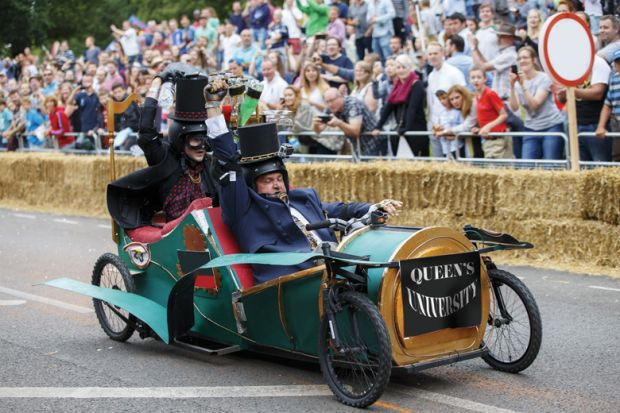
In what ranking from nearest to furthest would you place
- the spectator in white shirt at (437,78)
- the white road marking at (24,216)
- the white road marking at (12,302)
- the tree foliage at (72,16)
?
1. the white road marking at (12,302)
2. the spectator in white shirt at (437,78)
3. the white road marking at (24,216)
4. the tree foliage at (72,16)

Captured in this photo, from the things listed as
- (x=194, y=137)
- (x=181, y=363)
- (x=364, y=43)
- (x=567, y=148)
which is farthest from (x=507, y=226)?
(x=364, y=43)

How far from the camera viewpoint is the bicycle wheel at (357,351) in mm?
5793

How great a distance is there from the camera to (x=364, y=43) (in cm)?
1958

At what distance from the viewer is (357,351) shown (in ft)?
19.7

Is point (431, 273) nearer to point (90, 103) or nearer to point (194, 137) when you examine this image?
point (194, 137)

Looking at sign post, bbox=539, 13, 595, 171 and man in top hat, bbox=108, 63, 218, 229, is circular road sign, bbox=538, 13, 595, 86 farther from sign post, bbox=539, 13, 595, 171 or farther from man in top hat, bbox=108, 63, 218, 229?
man in top hat, bbox=108, 63, 218, 229

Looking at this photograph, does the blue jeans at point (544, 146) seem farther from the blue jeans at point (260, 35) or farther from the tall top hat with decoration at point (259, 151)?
the blue jeans at point (260, 35)

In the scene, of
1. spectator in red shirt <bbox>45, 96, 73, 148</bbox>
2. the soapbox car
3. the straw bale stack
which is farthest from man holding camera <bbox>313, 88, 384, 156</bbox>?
spectator in red shirt <bbox>45, 96, 73, 148</bbox>

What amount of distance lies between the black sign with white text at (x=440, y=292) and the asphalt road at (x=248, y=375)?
447 mm

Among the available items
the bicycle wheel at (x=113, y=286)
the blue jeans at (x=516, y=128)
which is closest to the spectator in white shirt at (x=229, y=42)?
the blue jeans at (x=516, y=128)

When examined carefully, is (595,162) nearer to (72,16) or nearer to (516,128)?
(516,128)

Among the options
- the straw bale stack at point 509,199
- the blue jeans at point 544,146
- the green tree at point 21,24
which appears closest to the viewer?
the straw bale stack at point 509,199

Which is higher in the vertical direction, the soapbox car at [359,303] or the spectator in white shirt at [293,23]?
the spectator in white shirt at [293,23]

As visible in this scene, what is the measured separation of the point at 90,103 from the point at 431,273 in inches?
661
